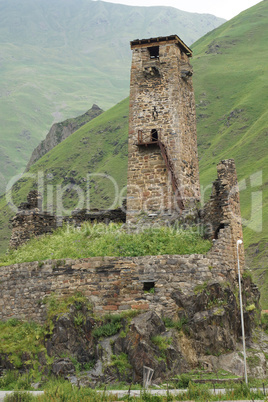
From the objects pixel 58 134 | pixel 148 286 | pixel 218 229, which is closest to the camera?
pixel 148 286

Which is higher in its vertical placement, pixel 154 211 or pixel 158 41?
pixel 158 41

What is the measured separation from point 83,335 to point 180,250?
17.8 feet

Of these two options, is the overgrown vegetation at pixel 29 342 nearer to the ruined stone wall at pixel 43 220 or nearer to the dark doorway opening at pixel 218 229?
the dark doorway opening at pixel 218 229

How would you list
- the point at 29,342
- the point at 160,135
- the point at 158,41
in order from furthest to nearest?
1. the point at 158,41
2. the point at 160,135
3. the point at 29,342

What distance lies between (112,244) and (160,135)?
7739 mm

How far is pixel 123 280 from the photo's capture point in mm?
22109

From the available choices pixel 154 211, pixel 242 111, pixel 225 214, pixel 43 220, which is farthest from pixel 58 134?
pixel 225 214

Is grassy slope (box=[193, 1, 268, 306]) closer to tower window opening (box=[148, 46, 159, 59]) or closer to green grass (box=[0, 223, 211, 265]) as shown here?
tower window opening (box=[148, 46, 159, 59])

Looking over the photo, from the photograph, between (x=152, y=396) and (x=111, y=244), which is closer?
(x=152, y=396)

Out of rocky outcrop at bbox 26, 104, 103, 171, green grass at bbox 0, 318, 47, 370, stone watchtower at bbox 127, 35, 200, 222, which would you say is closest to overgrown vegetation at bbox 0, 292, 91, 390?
green grass at bbox 0, 318, 47, 370

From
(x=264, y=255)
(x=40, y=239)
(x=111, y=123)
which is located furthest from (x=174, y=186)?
(x=111, y=123)

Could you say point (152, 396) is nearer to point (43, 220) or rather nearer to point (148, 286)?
point (148, 286)

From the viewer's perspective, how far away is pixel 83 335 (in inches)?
824

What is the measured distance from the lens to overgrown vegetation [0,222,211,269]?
23203 mm
